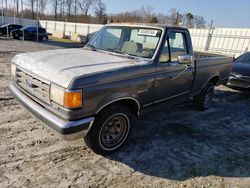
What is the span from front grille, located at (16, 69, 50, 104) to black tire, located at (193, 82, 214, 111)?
13.7 ft

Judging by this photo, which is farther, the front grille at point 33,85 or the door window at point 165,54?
the door window at point 165,54

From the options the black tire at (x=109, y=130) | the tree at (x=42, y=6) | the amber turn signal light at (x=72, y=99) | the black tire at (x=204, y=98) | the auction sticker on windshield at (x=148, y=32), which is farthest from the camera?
the tree at (x=42, y=6)

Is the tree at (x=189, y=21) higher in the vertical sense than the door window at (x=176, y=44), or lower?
higher

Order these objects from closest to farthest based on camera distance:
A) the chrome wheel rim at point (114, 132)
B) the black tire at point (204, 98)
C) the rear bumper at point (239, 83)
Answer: the chrome wheel rim at point (114, 132), the black tire at point (204, 98), the rear bumper at point (239, 83)

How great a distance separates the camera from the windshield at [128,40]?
Result: 4207mm

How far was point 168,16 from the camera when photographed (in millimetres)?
41500

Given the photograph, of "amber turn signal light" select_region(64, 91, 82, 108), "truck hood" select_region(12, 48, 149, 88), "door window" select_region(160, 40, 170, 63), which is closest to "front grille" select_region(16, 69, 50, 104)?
"truck hood" select_region(12, 48, 149, 88)

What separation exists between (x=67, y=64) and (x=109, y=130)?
124 cm

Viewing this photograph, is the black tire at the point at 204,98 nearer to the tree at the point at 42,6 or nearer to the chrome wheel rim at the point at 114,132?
the chrome wheel rim at the point at 114,132

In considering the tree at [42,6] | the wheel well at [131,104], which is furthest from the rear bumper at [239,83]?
the tree at [42,6]

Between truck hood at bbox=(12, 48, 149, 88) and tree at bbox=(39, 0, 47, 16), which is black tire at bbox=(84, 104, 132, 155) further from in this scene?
tree at bbox=(39, 0, 47, 16)

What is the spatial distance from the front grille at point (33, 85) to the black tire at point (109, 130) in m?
0.81

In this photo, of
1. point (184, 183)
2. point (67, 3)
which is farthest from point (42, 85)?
point (67, 3)

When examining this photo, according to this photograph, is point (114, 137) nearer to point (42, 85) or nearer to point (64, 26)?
point (42, 85)
